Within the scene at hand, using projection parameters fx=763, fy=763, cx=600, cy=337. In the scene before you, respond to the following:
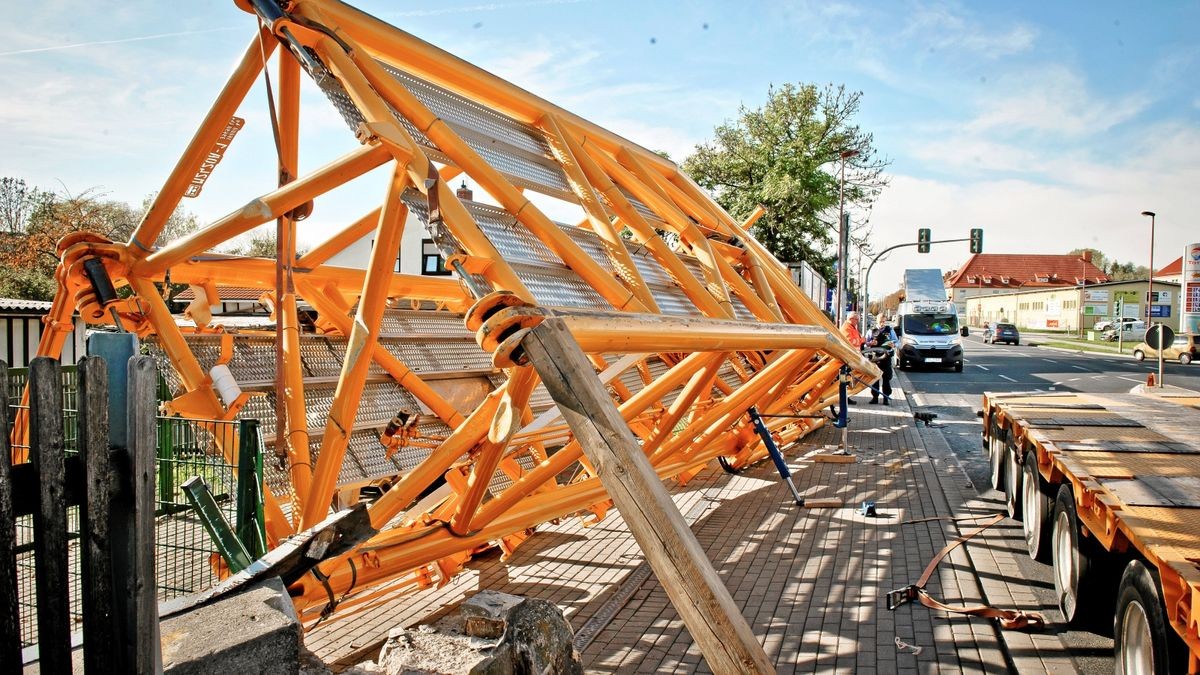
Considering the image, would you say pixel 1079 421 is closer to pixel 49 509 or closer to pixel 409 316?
pixel 409 316

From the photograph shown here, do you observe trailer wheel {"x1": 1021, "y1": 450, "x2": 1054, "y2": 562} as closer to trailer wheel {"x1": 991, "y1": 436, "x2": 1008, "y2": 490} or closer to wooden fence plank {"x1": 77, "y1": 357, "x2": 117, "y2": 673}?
trailer wheel {"x1": 991, "y1": 436, "x2": 1008, "y2": 490}

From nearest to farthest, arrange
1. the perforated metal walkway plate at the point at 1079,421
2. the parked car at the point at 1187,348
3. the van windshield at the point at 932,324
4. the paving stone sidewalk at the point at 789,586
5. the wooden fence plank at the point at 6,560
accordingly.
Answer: the wooden fence plank at the point at 6,560 → the paving stone sidewalk at the point at 789,586 → the perforated metal walkway plate at the point at 1079,421 → the van windshield at the point at 932,324 → the parked car at the point at 1187,348

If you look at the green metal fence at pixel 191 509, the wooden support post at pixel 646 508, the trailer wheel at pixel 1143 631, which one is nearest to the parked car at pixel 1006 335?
the trailer wheel at pixel 1143 631

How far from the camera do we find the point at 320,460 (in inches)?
158

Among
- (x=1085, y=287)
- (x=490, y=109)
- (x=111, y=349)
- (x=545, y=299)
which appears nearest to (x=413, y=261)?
(x=490, y=109)

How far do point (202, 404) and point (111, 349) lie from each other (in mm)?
2579

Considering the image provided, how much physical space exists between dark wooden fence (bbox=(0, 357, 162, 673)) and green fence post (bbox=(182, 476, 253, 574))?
5.27ft

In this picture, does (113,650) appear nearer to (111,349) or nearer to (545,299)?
(111,349)

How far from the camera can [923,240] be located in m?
31.7

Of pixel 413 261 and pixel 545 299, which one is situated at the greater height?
pixel 413 261

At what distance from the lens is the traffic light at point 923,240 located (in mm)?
31595

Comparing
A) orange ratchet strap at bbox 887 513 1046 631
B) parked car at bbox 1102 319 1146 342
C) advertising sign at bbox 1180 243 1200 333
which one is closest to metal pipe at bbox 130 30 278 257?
orange ratchet strap at bbox 887 513 1046 631

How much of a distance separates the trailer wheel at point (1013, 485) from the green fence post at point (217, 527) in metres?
7.08

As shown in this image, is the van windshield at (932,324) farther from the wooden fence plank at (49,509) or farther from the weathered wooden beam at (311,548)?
the wooden fence plank at (49,509)
